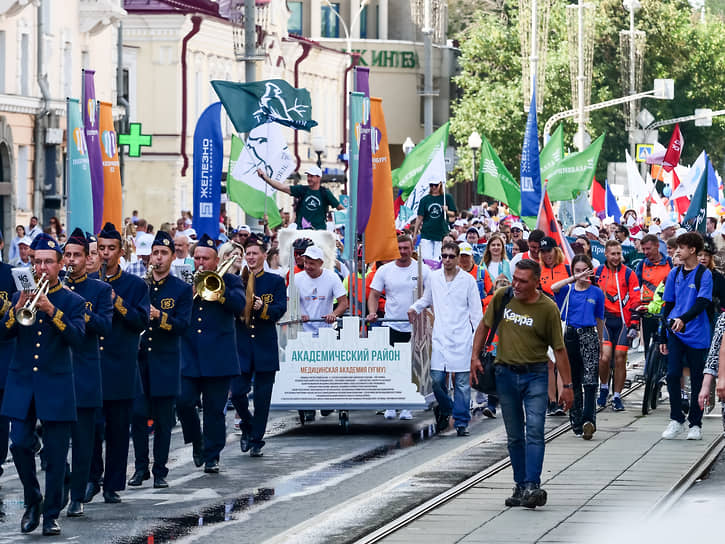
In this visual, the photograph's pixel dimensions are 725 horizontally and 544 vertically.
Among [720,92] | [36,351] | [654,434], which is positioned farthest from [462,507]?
[720,92]

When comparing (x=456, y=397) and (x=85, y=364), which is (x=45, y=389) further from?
(x=456, y=397)

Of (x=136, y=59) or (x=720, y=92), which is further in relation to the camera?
(x=720, y=92)

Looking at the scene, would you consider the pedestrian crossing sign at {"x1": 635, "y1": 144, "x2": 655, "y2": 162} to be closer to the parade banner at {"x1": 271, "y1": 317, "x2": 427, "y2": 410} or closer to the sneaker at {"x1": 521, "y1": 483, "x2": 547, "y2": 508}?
the parade banner at {"x1": 271, "y1": 317, "x2": 427, "y2": 410}

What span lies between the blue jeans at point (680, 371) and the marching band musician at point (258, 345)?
3.23 metres

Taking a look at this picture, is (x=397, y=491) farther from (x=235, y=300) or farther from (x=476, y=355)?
(x=235, y=300)

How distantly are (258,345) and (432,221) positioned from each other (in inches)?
349

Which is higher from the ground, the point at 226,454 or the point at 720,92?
the point at 720,92

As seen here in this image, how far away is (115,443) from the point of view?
11992 mm

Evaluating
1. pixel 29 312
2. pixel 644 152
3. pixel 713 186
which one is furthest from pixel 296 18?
pixel 29 312

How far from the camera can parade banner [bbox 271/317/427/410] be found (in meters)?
16.1

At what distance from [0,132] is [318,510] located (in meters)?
27.8

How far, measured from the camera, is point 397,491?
1229cm

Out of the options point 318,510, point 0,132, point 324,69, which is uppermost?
point 324,69

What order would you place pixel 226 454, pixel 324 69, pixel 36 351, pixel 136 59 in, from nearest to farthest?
pixel 36 351, pixel 226 454, pixel 136 59, pixel 324 69
